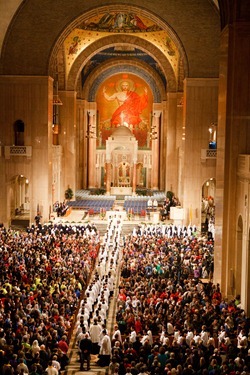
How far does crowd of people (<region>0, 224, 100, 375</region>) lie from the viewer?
39.3 ft

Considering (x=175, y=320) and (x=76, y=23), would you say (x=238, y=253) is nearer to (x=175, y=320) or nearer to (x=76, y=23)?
(x=175, y=320)

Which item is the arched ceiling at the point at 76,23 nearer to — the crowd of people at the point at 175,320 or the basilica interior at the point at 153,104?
the basilica interior at the point at 153,104

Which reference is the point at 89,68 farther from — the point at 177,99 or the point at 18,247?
the point at 18,247

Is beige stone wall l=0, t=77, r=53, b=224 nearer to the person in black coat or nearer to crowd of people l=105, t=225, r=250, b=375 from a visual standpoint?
crowd of people l=105, t=225, r=250, b=375

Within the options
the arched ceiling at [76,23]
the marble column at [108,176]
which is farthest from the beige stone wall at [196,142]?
the marble column at [108,176]

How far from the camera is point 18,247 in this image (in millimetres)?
21672

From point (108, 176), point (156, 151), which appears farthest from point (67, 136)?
point (156, 151)

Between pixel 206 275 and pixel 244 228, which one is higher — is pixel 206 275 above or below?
below

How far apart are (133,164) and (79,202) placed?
11292 mm

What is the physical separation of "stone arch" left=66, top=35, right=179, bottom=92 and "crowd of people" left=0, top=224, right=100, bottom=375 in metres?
17.4

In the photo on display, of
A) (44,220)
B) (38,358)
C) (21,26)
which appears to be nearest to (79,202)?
(44,220)

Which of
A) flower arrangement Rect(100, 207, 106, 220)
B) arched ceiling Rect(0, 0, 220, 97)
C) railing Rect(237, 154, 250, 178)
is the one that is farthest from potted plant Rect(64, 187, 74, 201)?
railing Rect(237, 154, 250, 178)

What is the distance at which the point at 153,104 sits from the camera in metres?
49.3

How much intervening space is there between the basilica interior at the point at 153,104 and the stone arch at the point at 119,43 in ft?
0.25
